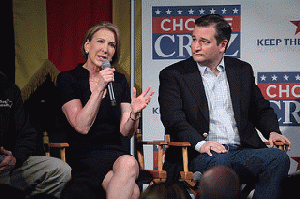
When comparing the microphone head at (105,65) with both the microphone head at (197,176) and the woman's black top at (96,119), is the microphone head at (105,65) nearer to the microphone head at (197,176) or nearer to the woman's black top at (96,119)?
the woman's black top at (96,119)

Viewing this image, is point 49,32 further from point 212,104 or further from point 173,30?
point 212,104

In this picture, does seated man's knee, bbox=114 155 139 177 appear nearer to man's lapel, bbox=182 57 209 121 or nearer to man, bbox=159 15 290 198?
man, bbox=159 15 290 198

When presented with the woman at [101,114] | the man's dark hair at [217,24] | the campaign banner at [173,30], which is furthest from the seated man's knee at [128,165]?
the campaign banner at [173,30]

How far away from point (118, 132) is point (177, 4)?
69.7 inches

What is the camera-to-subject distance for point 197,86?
9.75 ft

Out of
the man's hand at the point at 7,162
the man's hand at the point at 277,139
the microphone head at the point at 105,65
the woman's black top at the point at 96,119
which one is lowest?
the man's hand at the point at 7,162

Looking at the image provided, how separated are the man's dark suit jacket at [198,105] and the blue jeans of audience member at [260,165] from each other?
11.0 inches

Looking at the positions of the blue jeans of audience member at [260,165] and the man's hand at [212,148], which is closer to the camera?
→ the blue jeans of audience member at [260,165]

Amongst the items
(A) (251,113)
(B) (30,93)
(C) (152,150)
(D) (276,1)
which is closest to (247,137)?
(A) (251,113)

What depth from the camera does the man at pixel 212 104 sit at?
9.35ft

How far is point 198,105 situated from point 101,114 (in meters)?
0.78

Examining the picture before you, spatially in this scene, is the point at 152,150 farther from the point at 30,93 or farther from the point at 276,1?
the point at 276,1

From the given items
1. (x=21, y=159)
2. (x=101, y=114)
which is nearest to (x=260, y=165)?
(x=101, y=114)

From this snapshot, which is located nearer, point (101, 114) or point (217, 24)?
point (101, 114)
